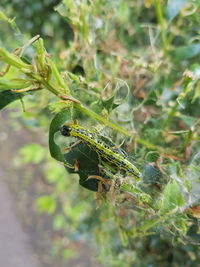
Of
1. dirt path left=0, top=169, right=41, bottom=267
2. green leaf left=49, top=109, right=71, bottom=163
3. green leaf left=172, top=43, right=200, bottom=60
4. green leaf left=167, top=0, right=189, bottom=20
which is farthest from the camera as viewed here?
dirt path left=0, top=169, right=41, bottom=267

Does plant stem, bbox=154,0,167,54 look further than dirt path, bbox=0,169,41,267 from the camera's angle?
No

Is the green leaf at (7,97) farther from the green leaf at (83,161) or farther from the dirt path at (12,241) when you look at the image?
the dirt path at (12,241)

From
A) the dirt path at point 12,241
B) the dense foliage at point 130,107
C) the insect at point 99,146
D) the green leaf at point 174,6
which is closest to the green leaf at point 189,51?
the dense foliage at point 130,107

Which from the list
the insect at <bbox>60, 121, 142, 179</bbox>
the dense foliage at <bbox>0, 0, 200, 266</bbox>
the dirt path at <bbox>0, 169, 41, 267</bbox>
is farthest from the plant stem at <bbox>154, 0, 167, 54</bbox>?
the dirt path at <bbox>0, 169, 41, 267</bbox>

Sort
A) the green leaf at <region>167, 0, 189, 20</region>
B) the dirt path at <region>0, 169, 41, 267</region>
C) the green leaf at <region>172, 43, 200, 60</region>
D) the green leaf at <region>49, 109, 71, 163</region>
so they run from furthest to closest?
the dirt path at <region>0, 169, 41, 267</region>
the green leaf at <region>172, 43, 200, 60</region>
the green leaf at <region>167, 0, 189, 20</region>
the green leaf at <region>49, 109, 71, 163</region>

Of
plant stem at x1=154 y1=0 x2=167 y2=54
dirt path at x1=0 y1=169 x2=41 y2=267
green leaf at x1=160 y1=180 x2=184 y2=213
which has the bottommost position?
dirt path at x1=0 y1=169 x2=41 y2=267

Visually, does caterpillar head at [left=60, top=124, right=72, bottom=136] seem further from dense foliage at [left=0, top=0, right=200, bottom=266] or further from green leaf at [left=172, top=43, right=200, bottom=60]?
green leaf at [left=172, top=43, right=200, bottom=60]

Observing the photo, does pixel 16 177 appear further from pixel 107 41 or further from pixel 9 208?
pixel 107 41
